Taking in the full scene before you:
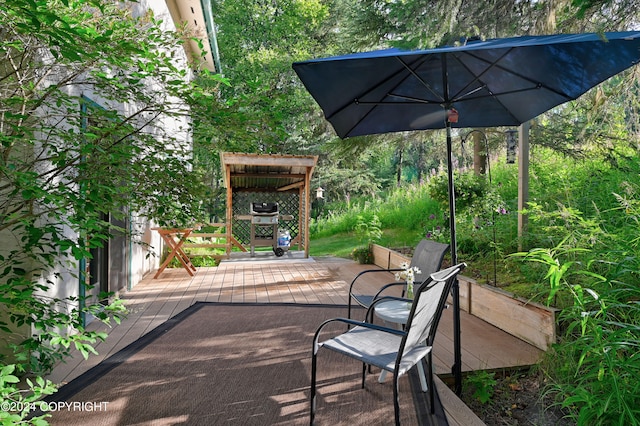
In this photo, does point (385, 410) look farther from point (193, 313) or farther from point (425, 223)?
point (425, 223)

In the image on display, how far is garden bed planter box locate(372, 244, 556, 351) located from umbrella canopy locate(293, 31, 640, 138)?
151 cm

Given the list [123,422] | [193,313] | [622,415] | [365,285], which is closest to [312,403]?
[123,422]

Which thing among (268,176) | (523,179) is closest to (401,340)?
(523,179)

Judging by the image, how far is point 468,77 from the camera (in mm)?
3154

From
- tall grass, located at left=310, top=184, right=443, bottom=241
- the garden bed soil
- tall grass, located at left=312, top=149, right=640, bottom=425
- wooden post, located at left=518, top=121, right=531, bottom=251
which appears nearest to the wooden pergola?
tall grass, located at left=310, top=184, right=443, bottom=241

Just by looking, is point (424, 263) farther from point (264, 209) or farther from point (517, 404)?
point (264, 209)

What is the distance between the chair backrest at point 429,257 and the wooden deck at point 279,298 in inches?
24.4

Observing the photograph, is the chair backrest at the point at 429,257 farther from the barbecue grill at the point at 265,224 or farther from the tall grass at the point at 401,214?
the barbecue grill at the point at 265,224

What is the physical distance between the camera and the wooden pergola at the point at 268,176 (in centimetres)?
820

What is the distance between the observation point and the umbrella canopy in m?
2.44

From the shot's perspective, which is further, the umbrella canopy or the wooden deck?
the wooden deck

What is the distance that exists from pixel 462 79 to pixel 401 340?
211 centimetres

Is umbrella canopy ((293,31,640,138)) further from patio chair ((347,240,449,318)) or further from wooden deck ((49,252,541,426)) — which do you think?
wooden deck ((49,252,541,426))

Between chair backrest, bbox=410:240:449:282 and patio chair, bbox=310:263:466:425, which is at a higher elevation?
chair backrest, bbox=410:240:449:282
